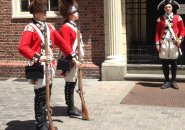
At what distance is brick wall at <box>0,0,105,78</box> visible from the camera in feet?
32.5

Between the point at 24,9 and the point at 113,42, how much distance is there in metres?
2.58

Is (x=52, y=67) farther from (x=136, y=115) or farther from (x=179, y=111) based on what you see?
(x=179, y=111)

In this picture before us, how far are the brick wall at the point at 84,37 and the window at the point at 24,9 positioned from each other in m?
0.10

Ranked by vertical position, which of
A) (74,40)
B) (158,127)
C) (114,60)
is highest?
(74,40)

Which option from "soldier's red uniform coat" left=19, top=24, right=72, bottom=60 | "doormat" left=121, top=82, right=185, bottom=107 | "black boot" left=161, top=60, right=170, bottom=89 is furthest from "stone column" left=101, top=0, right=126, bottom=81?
"soldier's red uniform coat" left=19, top=24, right=72, bottom=60

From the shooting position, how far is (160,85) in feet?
29.9

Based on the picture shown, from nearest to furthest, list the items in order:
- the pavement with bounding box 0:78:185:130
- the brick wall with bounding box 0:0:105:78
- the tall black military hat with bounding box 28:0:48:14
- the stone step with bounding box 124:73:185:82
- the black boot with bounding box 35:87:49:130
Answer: the tall black military hat with bounding box 28:0:48:14
the black boot with bounding box 35:87:49:130
the pavement with bounding box 0:78:185:130
the stone step with bounding box 124:73:185:82
the brick wall with bounding box 0:0:105:78

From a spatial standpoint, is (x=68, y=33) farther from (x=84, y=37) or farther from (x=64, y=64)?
(x=84, y=37)

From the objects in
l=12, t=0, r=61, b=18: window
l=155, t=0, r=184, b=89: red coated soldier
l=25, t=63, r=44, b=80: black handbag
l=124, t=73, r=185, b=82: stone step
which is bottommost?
l=124, t=73, r=185, b=82: stone step

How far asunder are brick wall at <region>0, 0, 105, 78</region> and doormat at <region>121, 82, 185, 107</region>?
1.38 metres

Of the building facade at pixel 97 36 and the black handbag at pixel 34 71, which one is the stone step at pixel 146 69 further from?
the black handbag at pixel 34 71

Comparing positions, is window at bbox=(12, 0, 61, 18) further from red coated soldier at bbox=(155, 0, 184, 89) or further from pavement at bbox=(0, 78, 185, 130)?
red coated soldier at bbox=(155, 0, 184, 89)

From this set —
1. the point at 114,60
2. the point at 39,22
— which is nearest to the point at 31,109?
the point at 39,22

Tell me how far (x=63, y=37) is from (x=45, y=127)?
142 centimetres
